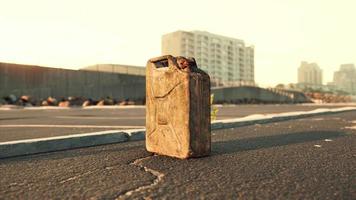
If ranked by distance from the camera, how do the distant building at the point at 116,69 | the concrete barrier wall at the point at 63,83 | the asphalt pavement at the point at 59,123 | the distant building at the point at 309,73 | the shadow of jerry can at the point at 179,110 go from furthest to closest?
1. the distant building at the point at 309,73
2. the distant building at the point at 116,69
3. the concrete barrier wall at the point at 63,83
4. the asphalt pavement at the point at 59,123
5. the shadow of jerry can at the point at 179,110

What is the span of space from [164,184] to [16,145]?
6.73 feet

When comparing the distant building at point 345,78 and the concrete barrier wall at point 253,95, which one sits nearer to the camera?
the concrete barrier wall at point 253,95

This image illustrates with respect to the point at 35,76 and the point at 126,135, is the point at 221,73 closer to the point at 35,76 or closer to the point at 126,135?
the point at 35,76

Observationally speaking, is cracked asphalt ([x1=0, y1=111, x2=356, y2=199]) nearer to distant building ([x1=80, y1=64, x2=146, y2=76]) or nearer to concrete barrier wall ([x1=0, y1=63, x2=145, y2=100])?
concrete barrier wall ([x1=0, y1=63, x2=145, y2=100])

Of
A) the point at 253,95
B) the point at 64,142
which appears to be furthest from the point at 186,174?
the point at 253,95

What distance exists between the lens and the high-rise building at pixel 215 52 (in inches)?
5049

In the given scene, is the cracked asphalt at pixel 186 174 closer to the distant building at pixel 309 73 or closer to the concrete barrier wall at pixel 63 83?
the concrete barrier wall at pixel 63 83

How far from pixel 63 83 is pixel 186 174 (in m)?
26.2

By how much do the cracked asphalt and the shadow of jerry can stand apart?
15cm

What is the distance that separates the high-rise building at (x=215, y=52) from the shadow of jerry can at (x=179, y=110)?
12226 centimetres

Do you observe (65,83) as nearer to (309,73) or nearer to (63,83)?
(63,83)

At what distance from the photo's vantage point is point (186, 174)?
7.86 ft

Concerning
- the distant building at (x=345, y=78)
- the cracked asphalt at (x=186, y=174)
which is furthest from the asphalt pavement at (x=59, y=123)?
the distant building at (x=345, y=78)

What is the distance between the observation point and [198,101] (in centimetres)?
308
